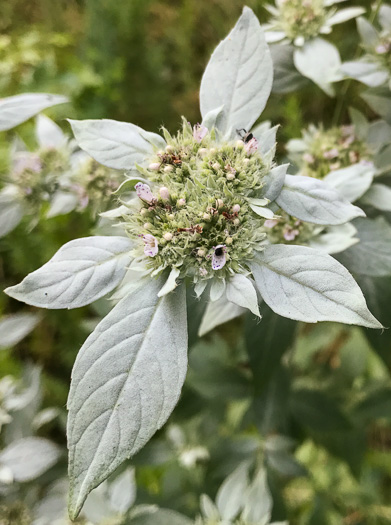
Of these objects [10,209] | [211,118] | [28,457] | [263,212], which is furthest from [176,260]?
[28,457]

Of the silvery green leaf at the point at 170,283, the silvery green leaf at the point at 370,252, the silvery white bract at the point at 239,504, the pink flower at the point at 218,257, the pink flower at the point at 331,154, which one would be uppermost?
the pink flower at the point at 218,257

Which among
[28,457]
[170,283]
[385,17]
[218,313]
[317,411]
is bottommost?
[317,411]

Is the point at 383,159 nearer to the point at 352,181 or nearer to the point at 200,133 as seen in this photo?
the point at 352,181

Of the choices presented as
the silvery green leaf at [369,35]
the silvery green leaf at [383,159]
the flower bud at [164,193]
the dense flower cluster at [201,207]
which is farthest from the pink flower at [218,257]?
the silvery green leaf at [369,35]

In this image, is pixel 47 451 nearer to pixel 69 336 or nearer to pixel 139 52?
pixel 69 336

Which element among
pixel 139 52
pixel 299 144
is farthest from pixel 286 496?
pixel 139 52

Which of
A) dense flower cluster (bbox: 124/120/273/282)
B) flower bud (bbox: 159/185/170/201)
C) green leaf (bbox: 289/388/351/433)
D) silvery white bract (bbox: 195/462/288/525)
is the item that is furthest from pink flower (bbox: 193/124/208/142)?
green leaf (bbox: 289/388/351/433)

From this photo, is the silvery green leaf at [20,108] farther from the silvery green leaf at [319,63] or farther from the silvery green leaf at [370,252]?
the silvery green leaf at [370,252]
